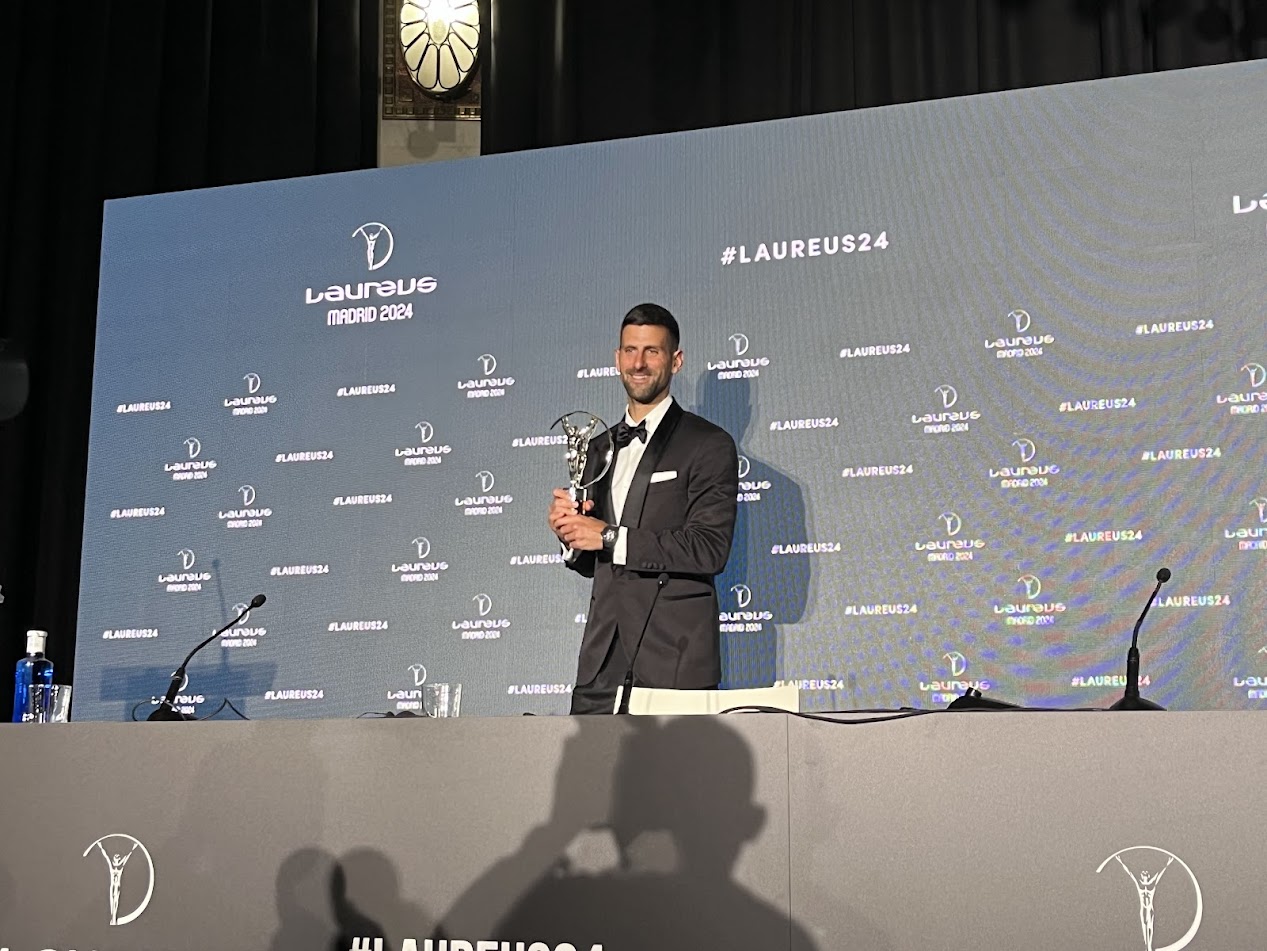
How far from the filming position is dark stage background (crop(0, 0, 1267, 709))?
5219mm

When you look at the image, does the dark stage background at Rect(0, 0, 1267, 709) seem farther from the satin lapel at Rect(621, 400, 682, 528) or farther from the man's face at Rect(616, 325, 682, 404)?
the satin lapel at Rect(621, 400, 682, 528)

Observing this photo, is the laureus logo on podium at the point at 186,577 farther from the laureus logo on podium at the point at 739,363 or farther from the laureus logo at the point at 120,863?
the laureus logo at the point at 120,863

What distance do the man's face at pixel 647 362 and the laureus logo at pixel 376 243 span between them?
4.24 feet

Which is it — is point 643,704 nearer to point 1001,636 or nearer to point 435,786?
point 435,786

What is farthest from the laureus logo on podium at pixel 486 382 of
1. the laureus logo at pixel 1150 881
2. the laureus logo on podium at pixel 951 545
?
the laureus logo at pixel 1150 881

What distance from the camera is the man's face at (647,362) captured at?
405 cm

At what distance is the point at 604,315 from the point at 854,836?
9.24 feet

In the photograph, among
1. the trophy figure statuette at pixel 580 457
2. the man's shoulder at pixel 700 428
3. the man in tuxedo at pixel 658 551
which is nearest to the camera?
the trophy figure statuette at pixel 580 457

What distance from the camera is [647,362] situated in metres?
4.05

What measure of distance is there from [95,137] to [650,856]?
4867mm

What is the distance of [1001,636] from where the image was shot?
404cm

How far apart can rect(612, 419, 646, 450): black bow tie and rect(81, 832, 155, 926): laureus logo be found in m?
1.87

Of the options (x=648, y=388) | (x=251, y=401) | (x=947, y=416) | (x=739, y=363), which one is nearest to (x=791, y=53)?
(x=739, y=363)

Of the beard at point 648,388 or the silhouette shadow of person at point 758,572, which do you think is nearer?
the beard at point 648,388
